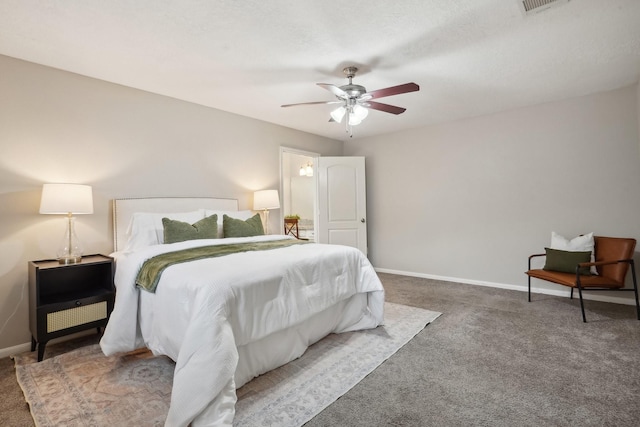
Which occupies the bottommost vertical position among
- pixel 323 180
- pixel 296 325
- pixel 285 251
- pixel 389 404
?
pixel 389 404

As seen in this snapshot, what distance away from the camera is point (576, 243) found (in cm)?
352

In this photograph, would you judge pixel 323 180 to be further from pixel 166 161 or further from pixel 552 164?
pixel 552 164

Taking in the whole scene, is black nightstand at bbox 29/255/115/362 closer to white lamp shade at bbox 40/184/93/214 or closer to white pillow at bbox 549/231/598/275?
white lamp shade at bbox 40/184/93/214

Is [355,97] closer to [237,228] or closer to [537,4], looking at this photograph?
[537,4]

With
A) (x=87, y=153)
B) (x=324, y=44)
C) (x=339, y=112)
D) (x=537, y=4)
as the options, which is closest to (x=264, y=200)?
(x=339, y=112)

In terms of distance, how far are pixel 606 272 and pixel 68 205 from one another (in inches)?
203

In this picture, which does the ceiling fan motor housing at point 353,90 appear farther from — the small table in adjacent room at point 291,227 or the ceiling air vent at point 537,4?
the small table in adjacent room at point 291,227

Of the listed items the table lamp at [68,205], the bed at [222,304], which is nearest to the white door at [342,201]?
the bed at [222,304]

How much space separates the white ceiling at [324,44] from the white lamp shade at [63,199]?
3.57ft

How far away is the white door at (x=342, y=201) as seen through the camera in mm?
5289

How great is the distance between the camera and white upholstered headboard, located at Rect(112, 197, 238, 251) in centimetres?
310

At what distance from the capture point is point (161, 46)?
7.97 feet

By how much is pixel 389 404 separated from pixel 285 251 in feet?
4.45

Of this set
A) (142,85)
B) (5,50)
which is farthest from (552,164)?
(5,50)
